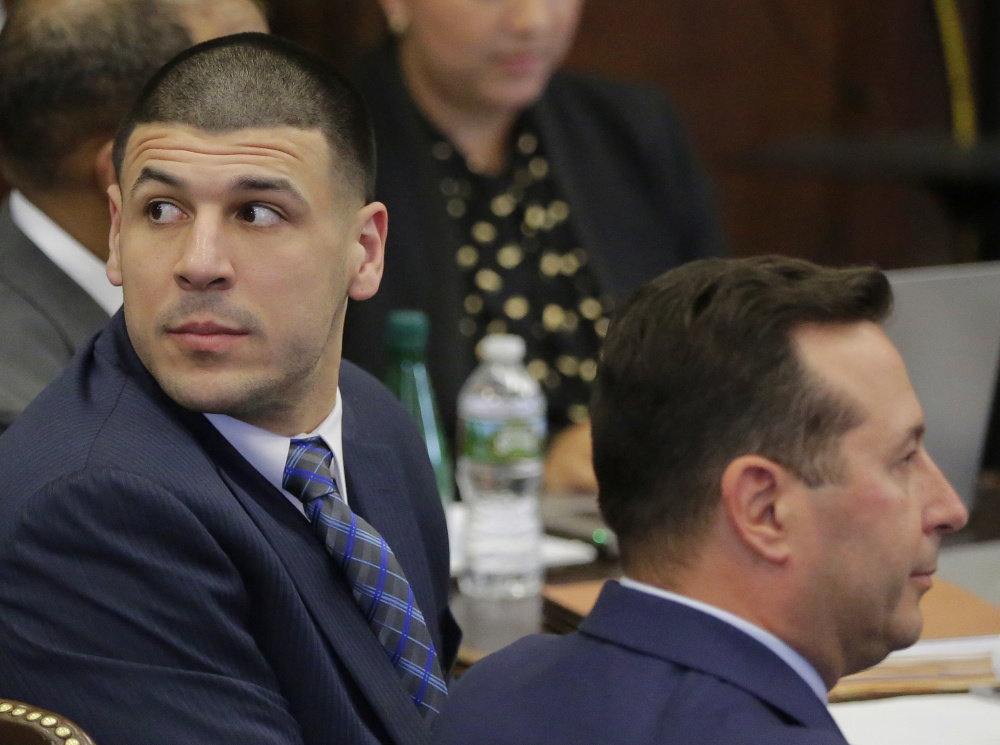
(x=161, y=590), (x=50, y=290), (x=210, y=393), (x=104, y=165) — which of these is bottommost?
(x=161, y=590)

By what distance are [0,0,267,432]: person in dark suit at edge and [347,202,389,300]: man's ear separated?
472 mm

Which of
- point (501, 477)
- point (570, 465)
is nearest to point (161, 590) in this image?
point (501, 477)

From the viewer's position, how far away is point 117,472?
100 cm

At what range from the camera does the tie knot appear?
1.17 m

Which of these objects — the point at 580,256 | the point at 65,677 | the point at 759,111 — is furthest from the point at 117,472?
the point at 759,111

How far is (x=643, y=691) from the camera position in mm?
851

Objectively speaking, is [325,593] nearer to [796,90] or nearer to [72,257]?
[72,257]

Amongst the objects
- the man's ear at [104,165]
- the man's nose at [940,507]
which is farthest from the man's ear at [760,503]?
the man's ear at [104,165]

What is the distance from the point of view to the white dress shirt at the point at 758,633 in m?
0.90

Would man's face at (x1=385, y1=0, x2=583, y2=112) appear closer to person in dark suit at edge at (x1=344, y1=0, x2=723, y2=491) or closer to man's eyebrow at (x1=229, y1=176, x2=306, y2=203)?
person in dark suit at edge at (x1=344, y1=0, x2=723, y2=491)

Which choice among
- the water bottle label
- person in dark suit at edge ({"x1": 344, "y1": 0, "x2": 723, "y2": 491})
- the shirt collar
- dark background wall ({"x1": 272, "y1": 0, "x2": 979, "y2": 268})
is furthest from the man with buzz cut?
dark background wall ({"x1": 272, "y1": 0, "x2": 979, "y2": 268})

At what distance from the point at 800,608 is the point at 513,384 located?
103 cm

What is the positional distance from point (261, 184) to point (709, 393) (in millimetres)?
427

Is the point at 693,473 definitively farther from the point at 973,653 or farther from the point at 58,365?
the point at 58,365
